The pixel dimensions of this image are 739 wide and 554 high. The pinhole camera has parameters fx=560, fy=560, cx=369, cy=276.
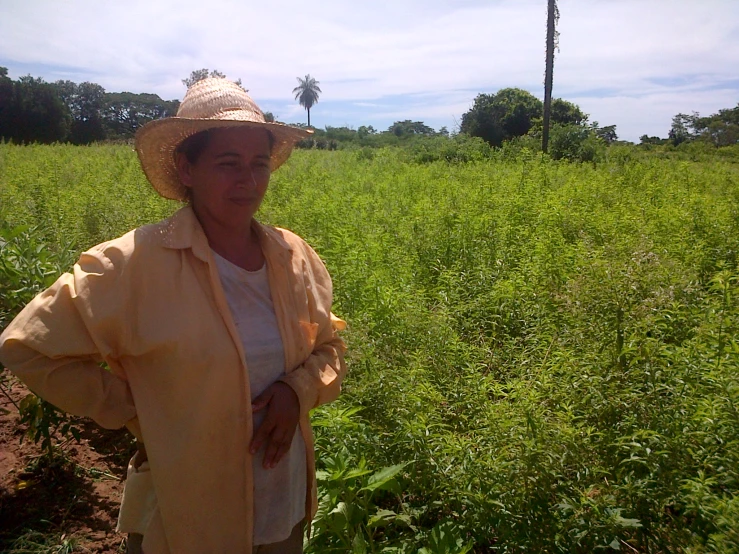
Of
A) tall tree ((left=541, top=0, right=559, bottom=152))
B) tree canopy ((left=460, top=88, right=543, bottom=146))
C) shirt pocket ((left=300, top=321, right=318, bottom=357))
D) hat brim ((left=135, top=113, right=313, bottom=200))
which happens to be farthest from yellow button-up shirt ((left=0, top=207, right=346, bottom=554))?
tree canopy ((left=460, top=88, right=543, bottom=146))

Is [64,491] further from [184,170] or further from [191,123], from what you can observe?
[191,123]

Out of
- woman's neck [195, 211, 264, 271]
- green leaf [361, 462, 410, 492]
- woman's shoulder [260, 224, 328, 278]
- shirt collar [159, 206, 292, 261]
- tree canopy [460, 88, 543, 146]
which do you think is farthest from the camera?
tree canopy [460, 88, 543, 146]

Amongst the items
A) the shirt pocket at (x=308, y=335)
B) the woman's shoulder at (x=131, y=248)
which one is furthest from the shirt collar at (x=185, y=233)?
the shirt pocket at (x=308, y=335)

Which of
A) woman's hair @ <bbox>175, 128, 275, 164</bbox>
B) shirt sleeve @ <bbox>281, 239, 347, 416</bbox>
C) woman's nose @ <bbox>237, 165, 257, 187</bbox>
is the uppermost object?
woman's hair @ <bbox>175, 128, 275, 164</bbox>

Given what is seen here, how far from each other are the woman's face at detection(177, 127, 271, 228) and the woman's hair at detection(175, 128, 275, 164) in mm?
11

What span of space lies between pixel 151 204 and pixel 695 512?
575 centimetres

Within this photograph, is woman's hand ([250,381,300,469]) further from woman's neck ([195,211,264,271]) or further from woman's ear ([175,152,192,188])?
woman's ear ([175,152,192,188])

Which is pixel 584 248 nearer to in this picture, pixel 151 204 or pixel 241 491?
pixel 241 491

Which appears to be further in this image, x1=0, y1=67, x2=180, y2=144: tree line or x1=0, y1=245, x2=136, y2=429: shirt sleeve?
x1=0, y1=67, x2=180, y2=144: tree line

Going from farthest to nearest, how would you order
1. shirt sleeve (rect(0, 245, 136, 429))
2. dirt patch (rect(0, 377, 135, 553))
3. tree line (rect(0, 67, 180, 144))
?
tree line (rect(0, 67, 180, 144)) < dirt patch (rect(0, 377, 135, 553)) < shirt sleeve (rect(0, 245, 136, 429))

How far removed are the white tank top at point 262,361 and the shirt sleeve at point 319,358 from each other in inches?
2.9

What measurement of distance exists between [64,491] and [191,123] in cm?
213

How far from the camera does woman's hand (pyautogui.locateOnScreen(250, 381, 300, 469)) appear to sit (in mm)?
1373

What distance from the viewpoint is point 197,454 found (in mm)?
1309
